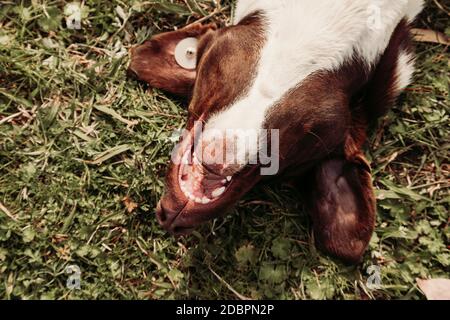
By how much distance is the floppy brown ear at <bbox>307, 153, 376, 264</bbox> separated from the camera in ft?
10.6

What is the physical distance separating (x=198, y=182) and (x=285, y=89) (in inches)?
24.9

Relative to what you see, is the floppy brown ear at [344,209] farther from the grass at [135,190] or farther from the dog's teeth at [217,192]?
the dog's teeth at [217,192]

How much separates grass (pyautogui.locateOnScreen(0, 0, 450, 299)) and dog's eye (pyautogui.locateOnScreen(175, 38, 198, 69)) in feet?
0.82

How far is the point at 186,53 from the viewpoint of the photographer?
11.2 feet

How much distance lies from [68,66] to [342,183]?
1878 millimetres

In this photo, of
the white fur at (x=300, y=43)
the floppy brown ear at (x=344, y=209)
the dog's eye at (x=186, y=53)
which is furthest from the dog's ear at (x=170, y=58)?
the floppy brown ear at (x=344, y=209)

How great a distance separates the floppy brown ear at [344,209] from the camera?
324 centimetres

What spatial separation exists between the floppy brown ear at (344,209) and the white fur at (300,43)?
2.41ft

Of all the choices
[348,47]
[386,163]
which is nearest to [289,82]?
[348,47]

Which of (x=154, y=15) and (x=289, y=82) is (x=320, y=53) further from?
(x=154, y=15)
